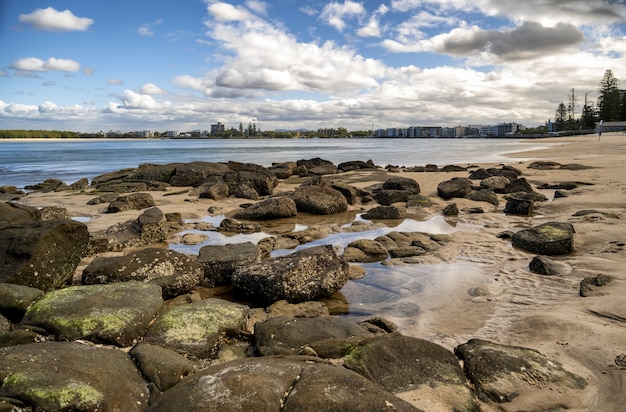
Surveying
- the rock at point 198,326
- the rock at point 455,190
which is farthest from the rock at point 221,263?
the rock at point 455,190

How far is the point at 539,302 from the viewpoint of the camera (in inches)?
214

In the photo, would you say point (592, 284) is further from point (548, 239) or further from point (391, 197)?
point (391, 197)

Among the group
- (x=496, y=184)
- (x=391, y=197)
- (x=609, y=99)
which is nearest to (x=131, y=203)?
(x=391, y=197)

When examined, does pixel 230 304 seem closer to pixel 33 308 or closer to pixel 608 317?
pixel 33 308

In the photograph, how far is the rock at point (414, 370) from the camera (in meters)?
3.22

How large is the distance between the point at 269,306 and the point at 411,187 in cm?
1070

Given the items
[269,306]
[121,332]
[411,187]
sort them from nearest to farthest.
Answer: [121,332]
[269,306]
[411,187]

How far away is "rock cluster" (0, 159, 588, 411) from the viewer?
2742mm

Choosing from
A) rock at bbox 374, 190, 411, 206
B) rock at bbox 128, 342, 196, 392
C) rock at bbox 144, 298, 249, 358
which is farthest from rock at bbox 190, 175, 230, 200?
rock at bbox 128, 342, 196, 392

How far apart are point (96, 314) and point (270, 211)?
7456mm

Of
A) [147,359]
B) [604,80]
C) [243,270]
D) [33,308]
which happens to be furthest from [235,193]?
[604,80]

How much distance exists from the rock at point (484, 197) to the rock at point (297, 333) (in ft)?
33.7

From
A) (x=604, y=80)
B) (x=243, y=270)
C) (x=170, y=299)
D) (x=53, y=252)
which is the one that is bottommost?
(x=170, y=299)

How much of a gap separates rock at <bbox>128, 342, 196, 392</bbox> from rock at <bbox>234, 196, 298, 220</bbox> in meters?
7.96
